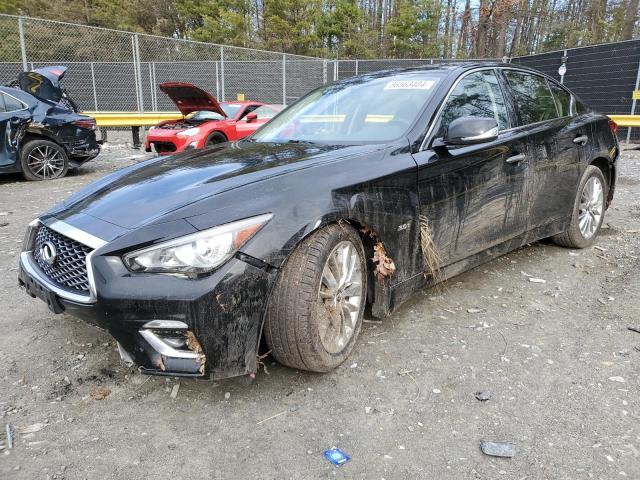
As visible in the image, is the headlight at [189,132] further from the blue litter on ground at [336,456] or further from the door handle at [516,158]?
the blue litter on ground at [336,456]

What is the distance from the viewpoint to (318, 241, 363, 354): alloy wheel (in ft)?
7.88

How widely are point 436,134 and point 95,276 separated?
204cm

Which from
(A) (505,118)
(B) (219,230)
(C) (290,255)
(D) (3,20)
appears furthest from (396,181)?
(D) (3,20)

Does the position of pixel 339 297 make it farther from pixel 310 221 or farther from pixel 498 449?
pixel 498 449

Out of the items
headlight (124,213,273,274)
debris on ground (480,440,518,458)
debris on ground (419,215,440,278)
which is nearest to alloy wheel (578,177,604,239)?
debris on ground (419,215,440,278)

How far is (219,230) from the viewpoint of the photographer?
2.00 metres

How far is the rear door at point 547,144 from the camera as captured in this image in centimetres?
366

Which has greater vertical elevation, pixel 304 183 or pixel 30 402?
pixel 304 183

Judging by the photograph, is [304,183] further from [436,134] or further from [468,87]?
[468,87]

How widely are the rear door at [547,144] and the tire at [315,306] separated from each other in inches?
72.9

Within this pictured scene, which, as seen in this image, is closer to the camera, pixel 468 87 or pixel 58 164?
pixel 468 87

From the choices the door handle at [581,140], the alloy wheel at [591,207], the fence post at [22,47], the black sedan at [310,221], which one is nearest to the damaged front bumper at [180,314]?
the black sedan at [310,221]

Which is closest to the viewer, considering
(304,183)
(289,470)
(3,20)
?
(289,470)

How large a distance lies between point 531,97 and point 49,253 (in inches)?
139
